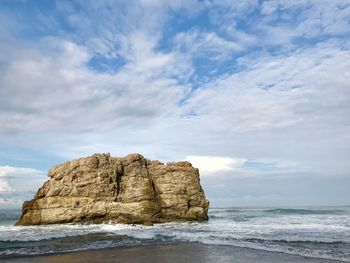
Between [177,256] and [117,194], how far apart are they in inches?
870

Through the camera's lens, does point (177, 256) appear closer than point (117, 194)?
Yes

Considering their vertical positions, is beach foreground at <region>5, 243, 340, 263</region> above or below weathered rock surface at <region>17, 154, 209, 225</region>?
below

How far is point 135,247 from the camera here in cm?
1912

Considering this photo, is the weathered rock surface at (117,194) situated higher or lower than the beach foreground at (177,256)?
higher

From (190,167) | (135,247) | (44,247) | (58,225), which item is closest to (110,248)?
(135,247)

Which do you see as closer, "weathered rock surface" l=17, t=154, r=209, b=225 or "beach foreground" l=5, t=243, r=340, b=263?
"beach foreground" l=5, t=243, r=340, b=263

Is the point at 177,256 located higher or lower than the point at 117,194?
lower

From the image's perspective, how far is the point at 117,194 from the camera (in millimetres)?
36906

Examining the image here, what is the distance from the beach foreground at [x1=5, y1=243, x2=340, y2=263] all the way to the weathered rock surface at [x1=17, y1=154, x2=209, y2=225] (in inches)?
695

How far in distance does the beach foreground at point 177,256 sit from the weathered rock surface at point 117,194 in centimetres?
1766

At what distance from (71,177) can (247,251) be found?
23.6 meters

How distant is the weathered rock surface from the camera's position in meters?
35.2

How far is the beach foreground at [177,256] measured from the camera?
1474 centimetres

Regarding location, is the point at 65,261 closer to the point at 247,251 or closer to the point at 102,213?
the point at 247,251
